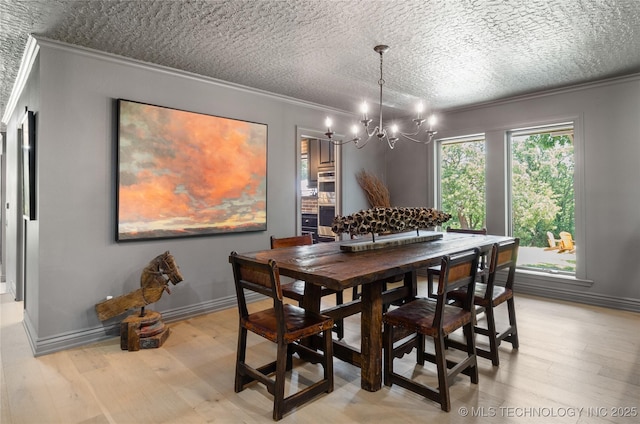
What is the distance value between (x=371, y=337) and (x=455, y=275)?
0.64 meters

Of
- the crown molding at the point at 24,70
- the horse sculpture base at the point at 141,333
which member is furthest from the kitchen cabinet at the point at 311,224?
the crown molding at the point at 24,70

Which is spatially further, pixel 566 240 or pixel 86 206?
pixel 566 240

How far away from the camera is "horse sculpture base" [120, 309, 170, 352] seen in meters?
2.84

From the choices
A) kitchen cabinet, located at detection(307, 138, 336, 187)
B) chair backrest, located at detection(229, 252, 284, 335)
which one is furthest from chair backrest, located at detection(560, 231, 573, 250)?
chair backrest, located at detection(229, 252, 284, 335)

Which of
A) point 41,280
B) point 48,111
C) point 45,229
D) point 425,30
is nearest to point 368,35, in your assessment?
point 425,30

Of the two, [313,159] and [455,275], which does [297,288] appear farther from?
[313,159]

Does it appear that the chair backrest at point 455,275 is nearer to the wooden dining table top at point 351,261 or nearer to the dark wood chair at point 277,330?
the wooden dining table top at point 351,261

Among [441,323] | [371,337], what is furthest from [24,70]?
[441,323]

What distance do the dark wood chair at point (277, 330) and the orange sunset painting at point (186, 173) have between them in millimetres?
1638

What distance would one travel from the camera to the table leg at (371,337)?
2195mm

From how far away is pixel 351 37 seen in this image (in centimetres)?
280

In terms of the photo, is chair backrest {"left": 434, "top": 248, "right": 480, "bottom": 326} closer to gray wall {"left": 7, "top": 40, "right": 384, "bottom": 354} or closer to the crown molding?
gray wall {"left": 7, "top": 40, "right": 384, "bottom": 354}

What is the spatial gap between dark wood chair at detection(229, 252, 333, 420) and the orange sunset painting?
1.64 metres

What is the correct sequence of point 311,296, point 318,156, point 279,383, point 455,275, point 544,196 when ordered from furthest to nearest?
point 318,156 → point 544,196 → point 311,296 → point 455,275 → point 279,383
